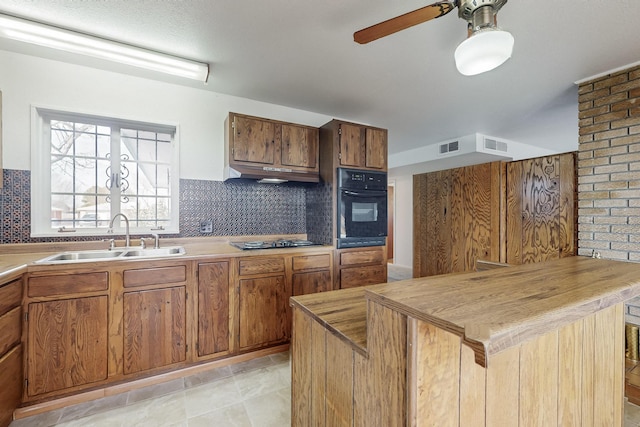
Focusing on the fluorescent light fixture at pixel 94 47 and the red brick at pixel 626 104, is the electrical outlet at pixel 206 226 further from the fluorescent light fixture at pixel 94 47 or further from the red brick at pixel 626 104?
the red brick at pixel 626 104

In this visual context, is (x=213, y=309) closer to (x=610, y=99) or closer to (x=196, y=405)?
(x=196, y=405)

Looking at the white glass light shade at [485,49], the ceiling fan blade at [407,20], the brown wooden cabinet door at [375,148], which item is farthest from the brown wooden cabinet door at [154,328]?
the white glass light shade at [485,49]

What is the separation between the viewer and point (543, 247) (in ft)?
8.80

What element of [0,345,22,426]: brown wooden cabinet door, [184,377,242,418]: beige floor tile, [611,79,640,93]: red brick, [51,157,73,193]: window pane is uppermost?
[611,79,640,93]: red brick

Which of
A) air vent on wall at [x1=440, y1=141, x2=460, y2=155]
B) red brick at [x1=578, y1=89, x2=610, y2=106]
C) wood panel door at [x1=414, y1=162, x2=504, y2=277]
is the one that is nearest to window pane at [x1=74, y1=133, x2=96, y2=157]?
wood panel door at [x1=414, y1=162, x2=504, y2=277]

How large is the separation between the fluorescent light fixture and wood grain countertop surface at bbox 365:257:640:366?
95.9 inches

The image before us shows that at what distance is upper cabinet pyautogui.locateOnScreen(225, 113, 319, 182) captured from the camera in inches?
104

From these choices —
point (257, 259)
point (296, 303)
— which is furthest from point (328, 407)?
point (257, 259)

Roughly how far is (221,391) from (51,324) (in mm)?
1221

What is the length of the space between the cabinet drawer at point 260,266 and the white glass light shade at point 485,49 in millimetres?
2017

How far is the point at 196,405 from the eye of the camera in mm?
1810

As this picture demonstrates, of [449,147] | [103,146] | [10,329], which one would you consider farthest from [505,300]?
[449,147]

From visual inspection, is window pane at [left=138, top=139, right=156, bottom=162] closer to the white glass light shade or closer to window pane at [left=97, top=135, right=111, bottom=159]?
window pane at [left=97, top=135, right=111, bottom=159]

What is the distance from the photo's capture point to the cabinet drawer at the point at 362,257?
2.86 m
